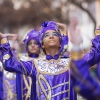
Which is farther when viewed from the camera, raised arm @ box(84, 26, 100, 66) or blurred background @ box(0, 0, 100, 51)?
blurred background @ box(0, 0, 100, 51)

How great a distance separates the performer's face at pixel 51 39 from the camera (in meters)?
5.17

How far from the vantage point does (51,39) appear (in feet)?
16.9

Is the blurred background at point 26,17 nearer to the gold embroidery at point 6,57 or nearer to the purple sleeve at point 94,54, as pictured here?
the purple sleeve at point 94,54

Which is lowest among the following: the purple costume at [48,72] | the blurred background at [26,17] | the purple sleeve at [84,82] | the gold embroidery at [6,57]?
the blurred background at [26,17]

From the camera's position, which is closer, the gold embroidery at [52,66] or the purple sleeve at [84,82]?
the purple sleeve at [84,82]

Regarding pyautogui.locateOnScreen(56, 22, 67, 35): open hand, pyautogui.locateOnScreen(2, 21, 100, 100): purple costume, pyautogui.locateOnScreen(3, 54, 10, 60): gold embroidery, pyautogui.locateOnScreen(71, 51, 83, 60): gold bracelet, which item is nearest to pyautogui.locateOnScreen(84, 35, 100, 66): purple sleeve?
pyautogui.locateOnScreen(2, 21, 100, 100): purple costume

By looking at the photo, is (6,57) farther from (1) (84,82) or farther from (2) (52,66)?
(1) (84,82)

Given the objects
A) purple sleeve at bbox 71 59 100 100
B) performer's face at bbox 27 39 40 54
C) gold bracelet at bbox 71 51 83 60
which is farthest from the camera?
performer's face at bbox 27 39 40 54

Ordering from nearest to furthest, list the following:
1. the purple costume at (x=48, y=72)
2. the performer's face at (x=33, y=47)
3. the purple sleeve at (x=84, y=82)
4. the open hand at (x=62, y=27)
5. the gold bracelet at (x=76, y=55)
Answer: the purple sleeve at (x=84, y=82) < the gold bracelet at (x=76, y=55) < the purple costume at (x=48, y=72) < the open hand at (x=62, y=27) < the performer's face at (x=33, y=47)

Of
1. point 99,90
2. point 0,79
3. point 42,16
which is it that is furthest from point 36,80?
point 42,16

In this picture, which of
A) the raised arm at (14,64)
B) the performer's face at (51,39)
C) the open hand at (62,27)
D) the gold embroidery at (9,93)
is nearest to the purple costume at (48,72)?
the raised arm at (14,64)

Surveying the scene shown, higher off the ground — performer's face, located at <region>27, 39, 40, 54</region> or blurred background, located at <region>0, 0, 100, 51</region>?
performer's face, located at <region>27, 39, 40, 54</region>

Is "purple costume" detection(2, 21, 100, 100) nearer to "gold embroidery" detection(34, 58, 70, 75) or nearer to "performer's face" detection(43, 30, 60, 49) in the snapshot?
"gold embroidery" detection(34, 58, 70, 75)

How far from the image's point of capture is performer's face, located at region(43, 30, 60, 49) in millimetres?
5172
